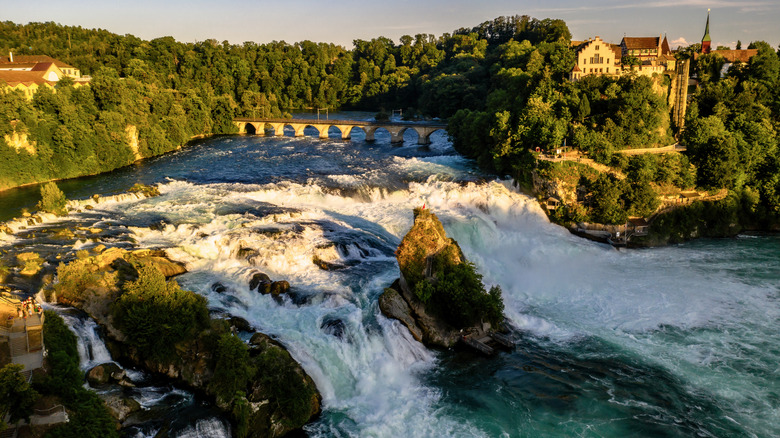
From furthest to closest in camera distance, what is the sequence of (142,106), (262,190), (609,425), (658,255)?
(142,106) < (262,190) < (658,255) < (609,425)

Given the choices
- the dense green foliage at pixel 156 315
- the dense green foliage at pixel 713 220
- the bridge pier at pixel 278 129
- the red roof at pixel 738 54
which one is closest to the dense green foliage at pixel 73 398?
the dense green foliage at pixel 156 315

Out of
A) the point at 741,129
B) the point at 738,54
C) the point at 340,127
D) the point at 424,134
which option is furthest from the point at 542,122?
the point at 340,127

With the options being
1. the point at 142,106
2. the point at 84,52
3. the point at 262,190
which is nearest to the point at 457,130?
the point at 262,190

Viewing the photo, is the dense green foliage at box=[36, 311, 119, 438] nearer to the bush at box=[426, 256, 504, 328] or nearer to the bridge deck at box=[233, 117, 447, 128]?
the bush at box=[426, 256, 504, 328]

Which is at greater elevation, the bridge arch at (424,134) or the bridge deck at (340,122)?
the bridge deck at (340,122)

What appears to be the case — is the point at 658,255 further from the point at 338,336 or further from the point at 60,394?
the point at 60,394

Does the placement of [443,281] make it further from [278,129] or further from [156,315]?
[278,129]

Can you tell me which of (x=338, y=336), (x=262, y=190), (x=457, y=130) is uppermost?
(x=457, y=130)

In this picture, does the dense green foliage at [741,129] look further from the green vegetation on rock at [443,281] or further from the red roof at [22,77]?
the red roof at [22,77]
